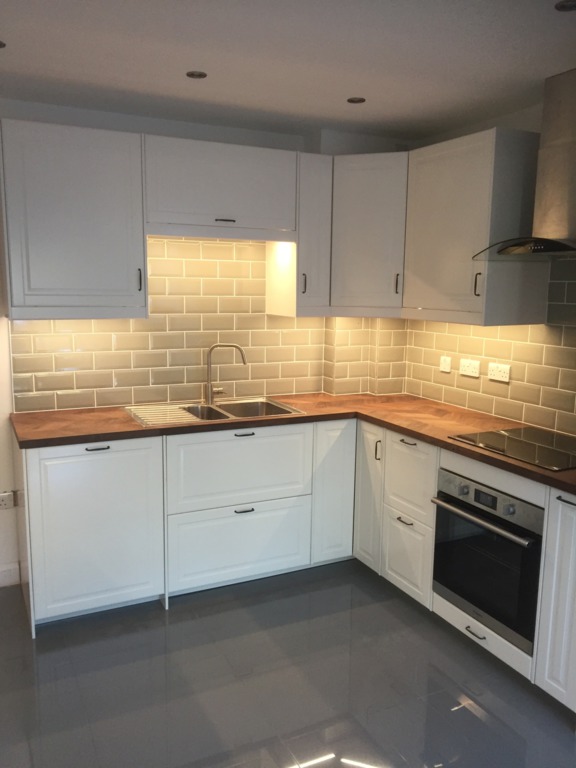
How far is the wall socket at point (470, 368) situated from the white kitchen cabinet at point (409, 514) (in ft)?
2.06

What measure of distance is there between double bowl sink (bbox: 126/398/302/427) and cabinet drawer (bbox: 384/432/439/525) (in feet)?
1.93

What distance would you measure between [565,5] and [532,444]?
5.40 ft

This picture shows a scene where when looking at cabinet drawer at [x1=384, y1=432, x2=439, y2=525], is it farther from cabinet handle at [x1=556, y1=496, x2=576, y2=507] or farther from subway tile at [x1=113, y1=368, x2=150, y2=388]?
subway tile at [x1=113, y1=368, x2=150, y2=388]

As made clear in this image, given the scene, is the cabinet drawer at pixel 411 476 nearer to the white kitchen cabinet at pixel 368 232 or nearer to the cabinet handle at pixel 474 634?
the cabinet handle at pixel 474 634

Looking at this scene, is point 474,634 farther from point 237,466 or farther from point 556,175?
point 556,175

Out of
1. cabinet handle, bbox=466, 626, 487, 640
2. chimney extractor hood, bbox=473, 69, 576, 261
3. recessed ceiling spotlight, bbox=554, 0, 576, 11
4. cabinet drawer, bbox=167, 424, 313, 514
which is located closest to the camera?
recessed ceiling spotlight, bbox=554, 0, 576, 11

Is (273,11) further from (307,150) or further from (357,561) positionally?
(357,561)

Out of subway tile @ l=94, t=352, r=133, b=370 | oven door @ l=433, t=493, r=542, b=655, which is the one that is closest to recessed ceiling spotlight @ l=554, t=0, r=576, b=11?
oven door @ l=433, t=493, r=542, b=655

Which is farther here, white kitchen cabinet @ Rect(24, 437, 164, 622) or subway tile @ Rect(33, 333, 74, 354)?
subway tile @ Rect(33, 333, 74, 354)

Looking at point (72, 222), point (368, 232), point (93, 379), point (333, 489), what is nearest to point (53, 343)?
point (93, 379)

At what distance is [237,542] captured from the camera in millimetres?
3229

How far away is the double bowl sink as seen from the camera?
123 inches

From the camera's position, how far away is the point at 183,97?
2953 mm

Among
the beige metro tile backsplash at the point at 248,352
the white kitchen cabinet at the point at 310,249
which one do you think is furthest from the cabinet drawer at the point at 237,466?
the white kitchen cabinet at the point at 310,249
